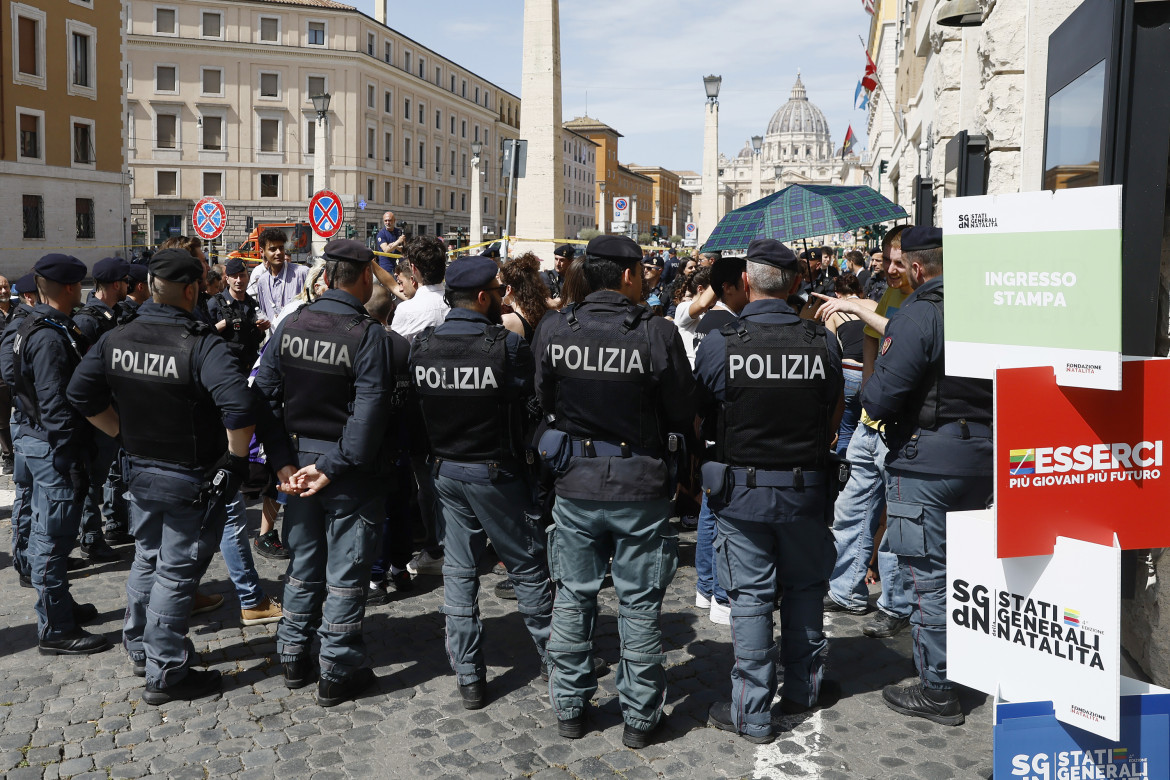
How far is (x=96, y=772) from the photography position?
3646 mm

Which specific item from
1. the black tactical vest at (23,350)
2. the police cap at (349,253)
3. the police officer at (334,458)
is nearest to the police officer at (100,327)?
the black tactical vest at (23,350)

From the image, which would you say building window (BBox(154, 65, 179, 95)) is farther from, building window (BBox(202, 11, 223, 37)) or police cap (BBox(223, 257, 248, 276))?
police cap (BBox(223, 257, 248, 276))

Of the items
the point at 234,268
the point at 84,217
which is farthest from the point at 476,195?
the point at 234,268

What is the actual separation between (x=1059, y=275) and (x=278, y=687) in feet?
12.2

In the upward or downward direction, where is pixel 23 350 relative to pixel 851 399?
upward

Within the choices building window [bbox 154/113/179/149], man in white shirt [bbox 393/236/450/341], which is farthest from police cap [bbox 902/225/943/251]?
building window [bbox 154/113/179/149]

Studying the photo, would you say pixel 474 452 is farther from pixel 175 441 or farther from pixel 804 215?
pixel 804 215

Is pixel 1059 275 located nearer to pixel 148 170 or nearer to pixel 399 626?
pixel 399 626

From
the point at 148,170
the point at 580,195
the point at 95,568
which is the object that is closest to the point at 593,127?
the point at 580,195

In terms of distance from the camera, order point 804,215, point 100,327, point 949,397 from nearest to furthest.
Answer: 1. point 949,397
2. point 100,327
3. point 804,215

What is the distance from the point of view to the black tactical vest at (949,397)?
3.87 metres

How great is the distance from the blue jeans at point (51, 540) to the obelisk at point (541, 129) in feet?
51.4

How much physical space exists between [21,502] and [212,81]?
58649 millimetres

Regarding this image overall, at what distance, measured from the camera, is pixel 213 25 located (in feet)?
187
